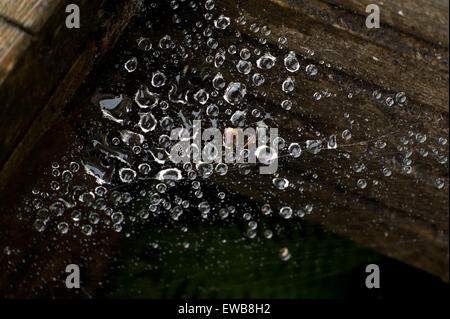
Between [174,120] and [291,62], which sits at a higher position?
[291,62]

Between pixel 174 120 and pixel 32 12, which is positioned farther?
pixel 174 120

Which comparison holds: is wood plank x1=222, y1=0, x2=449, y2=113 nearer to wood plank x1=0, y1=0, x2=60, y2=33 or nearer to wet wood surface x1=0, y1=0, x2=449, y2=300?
wet wood surface x1=0, y1=0, x2=449, y2=300

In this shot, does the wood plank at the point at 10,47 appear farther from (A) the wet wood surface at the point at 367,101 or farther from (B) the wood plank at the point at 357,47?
(B) the wood plank at the point at 357,47

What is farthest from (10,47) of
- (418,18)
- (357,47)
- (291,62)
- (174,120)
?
(418,18)

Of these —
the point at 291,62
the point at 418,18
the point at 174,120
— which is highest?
the point at 418,18

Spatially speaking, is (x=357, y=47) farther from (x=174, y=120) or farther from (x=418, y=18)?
(x=174, y=120)

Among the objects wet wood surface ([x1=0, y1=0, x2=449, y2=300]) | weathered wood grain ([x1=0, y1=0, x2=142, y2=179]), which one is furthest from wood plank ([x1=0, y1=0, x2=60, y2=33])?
wet wood surface ([x1=0, y1=0, x2=449, y2=300])

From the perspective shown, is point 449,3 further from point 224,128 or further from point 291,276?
point 291,276

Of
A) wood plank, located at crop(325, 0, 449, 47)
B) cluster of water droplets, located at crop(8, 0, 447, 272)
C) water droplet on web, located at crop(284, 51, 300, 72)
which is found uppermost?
wood plank, located at crop(325, 0, 449, 47)

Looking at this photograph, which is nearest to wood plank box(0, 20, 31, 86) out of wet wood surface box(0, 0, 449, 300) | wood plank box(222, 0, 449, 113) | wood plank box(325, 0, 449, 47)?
wet wood surface box(0, 0, 449, 300)

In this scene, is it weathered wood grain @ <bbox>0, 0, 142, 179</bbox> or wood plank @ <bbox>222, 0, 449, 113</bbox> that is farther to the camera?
wood plank @ <bbox>222, 0, 449, 113</bbox>

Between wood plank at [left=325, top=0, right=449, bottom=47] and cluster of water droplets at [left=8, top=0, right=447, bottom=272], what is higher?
wood plank at [left=325, top=0, right=449, bottom=47]
